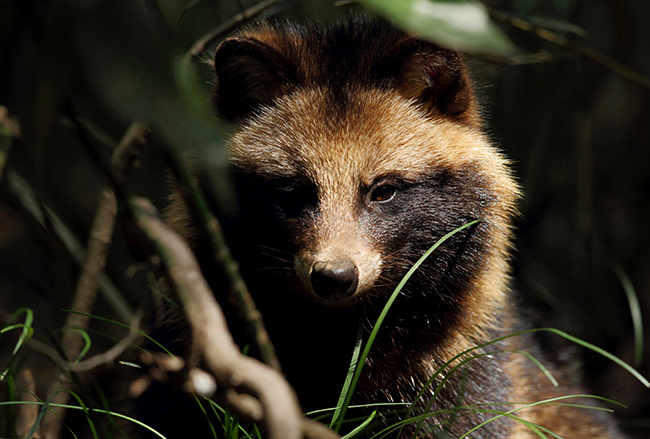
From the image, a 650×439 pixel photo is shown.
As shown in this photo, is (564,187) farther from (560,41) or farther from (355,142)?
(355,142)

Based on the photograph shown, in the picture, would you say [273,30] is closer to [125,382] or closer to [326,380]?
[326,380]

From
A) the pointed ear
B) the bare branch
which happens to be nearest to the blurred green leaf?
the pointed ear

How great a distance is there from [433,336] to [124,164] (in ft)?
4.15

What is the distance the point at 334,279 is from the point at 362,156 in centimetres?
50

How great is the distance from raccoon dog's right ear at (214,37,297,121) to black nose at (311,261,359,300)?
773 mm

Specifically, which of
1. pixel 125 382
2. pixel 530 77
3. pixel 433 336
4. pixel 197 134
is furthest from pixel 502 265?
pixel 530 77

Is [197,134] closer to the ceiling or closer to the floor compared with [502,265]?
closer to the ceiling

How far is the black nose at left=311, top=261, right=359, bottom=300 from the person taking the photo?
1845mm

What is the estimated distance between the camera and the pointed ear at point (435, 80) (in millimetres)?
2223

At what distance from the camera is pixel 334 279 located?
184 cm

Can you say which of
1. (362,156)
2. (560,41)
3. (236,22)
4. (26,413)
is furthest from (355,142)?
(26,413)

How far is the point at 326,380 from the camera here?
2.28 metres

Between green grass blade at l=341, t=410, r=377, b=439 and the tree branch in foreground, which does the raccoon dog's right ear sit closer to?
the tree branch in foreground

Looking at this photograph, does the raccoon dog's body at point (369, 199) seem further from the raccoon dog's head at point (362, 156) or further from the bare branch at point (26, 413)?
the bare branch at point (26, 413)
